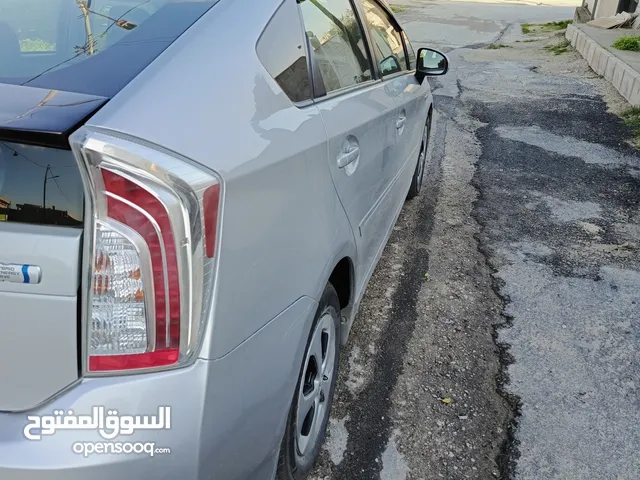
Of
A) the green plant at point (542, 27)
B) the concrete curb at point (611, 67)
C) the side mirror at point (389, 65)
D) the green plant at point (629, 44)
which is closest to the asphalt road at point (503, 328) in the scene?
the side mirror at point (389, 65)

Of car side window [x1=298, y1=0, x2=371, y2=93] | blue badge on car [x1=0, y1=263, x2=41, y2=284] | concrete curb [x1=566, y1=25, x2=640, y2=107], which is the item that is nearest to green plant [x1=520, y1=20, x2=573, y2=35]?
concrete curb [x1=566, y1=25, x2=640, y2=107]

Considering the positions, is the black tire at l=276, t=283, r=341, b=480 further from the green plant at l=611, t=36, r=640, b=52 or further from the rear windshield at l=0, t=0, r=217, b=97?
the green plant at l=611, t=36, r=640, b=52

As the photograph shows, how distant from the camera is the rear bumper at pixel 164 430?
4.08 ft

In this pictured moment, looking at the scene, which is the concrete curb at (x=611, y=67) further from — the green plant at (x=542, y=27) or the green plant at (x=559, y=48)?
the green plant at (x=542, y=27)

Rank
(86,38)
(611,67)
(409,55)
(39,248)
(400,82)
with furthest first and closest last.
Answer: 1. (611,67)
2. (409,55)
3. (400,82)
4. (86,38)
5. (39,248)

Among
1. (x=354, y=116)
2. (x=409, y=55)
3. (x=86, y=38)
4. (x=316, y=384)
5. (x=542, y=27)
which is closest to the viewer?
(x=86, y=38)

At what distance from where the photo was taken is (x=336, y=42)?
8.20 ft

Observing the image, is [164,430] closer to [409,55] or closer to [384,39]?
[384,39]

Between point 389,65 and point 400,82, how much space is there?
185mm

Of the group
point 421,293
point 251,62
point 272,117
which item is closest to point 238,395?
point 272,117

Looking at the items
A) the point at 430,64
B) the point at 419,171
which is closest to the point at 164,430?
the point at 430,64

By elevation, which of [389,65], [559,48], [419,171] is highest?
[559,48]

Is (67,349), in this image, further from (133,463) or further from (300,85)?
(300,85)

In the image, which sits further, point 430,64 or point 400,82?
point 430,64
